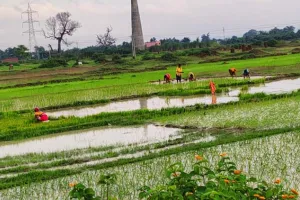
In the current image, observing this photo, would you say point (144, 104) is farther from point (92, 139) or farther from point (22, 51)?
point (22, 51)

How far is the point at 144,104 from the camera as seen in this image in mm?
13484

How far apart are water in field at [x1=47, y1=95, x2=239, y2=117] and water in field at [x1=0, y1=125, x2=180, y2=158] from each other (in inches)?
107

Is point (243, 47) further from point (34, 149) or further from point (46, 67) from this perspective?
point (34, 149)

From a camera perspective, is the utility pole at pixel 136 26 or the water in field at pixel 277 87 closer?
the water in field at pixel 277 87

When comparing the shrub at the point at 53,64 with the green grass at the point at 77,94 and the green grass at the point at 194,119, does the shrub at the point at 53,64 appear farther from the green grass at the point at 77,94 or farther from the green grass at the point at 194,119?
the green grass at the point at 194,119

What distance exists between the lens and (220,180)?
2.99 meters

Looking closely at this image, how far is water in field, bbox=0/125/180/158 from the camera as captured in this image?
8438 mm

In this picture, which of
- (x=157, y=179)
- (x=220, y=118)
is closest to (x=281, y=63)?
(x=220, y=118)

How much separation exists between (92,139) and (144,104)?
4.61 m

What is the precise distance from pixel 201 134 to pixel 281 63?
15.0 meters

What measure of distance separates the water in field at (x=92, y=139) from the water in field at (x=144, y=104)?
2711mm

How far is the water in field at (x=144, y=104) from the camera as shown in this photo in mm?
12594

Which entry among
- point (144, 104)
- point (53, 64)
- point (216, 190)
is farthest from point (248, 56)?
point (216, 190)

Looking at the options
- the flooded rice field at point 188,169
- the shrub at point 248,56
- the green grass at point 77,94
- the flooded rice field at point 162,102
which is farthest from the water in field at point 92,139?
the shrub at point 248,56
